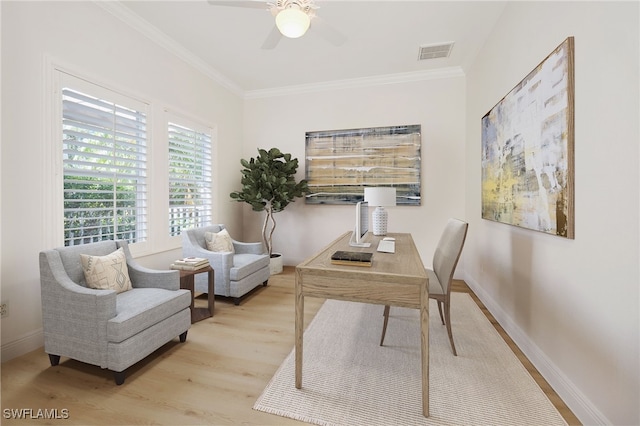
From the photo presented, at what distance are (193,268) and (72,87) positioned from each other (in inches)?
73.2

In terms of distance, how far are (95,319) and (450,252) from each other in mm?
2444

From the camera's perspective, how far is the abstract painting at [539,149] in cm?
158

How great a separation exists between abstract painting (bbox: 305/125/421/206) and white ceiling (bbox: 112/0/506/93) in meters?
0.87

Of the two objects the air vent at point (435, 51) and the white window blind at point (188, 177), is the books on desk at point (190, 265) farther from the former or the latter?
the air vent at point (435, 51)

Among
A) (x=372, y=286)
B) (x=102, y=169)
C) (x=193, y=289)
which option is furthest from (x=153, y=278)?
(x=372, y=286)

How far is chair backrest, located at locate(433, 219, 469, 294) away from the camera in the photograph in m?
1.98

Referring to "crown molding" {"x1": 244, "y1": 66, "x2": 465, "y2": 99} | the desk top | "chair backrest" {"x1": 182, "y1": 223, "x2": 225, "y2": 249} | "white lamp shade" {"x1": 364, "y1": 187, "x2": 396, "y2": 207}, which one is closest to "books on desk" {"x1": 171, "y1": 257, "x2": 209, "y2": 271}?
"chair backrest" {"x1": 182, "y1": 223, "x2": 225, "y2": 249}

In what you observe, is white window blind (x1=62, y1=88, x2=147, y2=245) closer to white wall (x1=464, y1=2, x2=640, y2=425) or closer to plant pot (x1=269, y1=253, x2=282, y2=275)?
plant pot (x1=269, y1=253, x2=282, y2=275)

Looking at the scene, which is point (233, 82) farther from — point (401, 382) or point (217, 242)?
point (401, 382)

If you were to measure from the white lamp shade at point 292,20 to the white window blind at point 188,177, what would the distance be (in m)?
2.16

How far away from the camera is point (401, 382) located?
1.73 metres

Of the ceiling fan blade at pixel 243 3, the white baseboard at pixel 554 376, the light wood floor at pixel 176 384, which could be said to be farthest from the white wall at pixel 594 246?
the ceiling fan blade at pixel 243 3

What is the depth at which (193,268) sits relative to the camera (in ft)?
8.73

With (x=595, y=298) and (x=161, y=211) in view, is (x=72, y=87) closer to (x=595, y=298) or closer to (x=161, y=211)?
(x=161, y=211)
